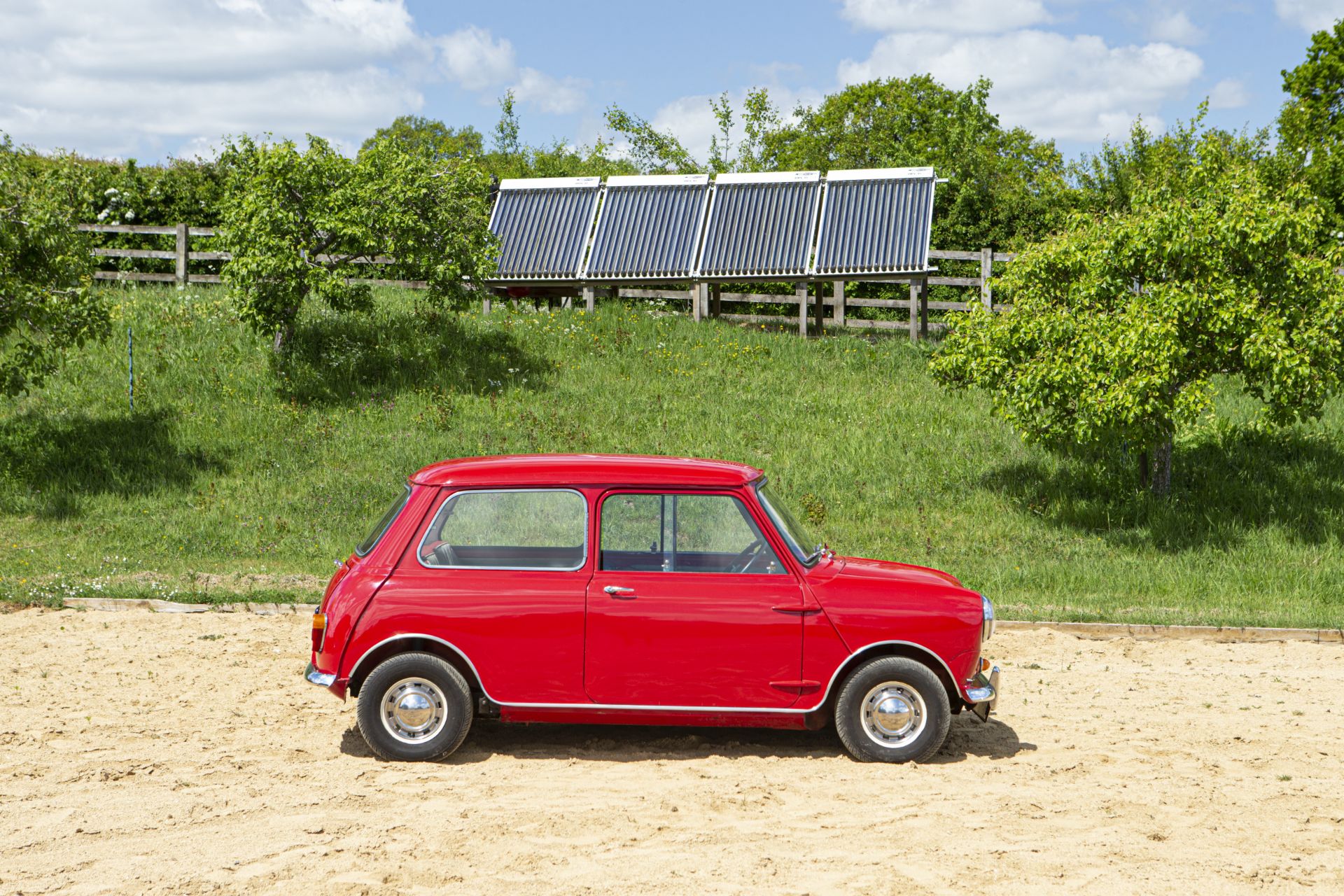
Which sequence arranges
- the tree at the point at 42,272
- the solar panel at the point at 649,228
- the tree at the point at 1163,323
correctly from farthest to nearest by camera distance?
the solar panel at the point at 649,228 → the tree at the point at 42,272 → the tree at the point at 1163,323

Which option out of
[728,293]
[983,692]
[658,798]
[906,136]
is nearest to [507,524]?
[658,798]

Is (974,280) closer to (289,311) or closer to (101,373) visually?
(289,311)

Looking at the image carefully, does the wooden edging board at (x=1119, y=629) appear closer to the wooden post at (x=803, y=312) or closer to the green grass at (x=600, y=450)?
the green grass at (x=600, y=450)

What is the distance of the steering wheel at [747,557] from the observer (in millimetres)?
7480

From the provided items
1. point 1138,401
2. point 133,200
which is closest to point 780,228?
point 1138,401

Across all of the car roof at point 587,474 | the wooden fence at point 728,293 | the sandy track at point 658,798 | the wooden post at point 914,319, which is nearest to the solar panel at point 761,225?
the wooden fence at point 728,293

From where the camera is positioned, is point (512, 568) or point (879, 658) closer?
point (879, 658)

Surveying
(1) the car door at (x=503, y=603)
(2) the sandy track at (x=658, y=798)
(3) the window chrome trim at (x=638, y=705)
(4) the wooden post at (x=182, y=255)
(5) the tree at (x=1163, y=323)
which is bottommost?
(2) the sandy track at (x=658, y=798)

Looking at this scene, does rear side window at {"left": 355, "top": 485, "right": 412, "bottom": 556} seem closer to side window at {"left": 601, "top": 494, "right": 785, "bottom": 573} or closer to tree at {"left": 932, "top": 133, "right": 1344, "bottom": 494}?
side window at {"left": 601, "top": 494, "right": 785, "bottom": 573}

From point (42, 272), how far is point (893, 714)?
44.1 feet

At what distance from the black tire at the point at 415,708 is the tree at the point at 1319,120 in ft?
92.8

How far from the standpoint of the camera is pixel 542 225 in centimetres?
2211

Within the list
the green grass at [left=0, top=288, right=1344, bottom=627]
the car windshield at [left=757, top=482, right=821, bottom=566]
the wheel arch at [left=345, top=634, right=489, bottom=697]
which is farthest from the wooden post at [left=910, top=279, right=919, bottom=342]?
the wheel arch at [left=345, top=634, right=489, bottom=697]

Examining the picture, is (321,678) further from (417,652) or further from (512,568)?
(512,568)
